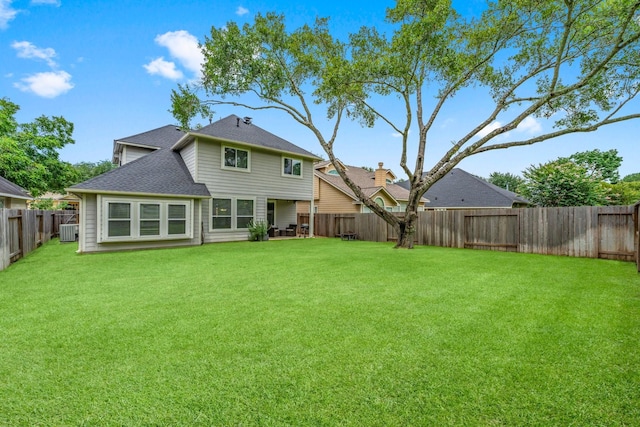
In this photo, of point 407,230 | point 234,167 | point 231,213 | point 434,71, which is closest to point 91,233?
point 231,213

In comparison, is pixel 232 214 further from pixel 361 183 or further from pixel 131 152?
pixel 361 183

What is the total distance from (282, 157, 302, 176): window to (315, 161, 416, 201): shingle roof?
503 centimetres

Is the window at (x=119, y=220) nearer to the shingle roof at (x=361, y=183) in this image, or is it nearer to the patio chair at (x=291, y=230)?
the patio chair at (x=291, y=230)

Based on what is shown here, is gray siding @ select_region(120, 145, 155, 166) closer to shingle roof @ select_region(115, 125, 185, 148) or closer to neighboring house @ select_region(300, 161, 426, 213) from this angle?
shingle roof @ select_region(115, 125, 185, 148)

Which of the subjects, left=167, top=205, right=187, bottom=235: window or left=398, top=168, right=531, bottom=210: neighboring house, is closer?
left=167, top=205, right=187, bottom=235: window

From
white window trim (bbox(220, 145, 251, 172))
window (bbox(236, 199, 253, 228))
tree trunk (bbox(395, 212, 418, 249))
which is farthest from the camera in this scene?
window (bbox(236, 199, 253, 228))

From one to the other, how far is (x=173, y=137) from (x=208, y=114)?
21.8 ft

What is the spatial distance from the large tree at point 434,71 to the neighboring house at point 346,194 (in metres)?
7.87

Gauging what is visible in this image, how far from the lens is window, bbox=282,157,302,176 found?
50.8 feet

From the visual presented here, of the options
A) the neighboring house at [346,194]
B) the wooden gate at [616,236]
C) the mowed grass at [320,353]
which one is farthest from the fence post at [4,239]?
the wooden gate at [616,236]

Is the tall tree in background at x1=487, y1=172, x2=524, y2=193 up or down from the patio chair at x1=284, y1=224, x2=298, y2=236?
up

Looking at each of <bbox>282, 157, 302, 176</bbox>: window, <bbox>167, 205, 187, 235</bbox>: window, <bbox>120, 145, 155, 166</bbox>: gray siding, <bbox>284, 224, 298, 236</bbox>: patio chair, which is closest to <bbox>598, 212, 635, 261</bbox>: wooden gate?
<bbox>282, 157, 302, 176</bbox>: window

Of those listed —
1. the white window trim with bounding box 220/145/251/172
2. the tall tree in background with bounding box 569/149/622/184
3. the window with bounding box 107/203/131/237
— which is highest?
the tall tree in background with bounding box 569/149/622/184

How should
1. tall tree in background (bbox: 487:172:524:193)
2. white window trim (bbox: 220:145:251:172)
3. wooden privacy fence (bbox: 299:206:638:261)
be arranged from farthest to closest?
tall tree in background (bbox: 487:172:524:193), white window trim (bbox: 220:145:251:172), wooden privacy fence (bbox: 299:206:638:261)
